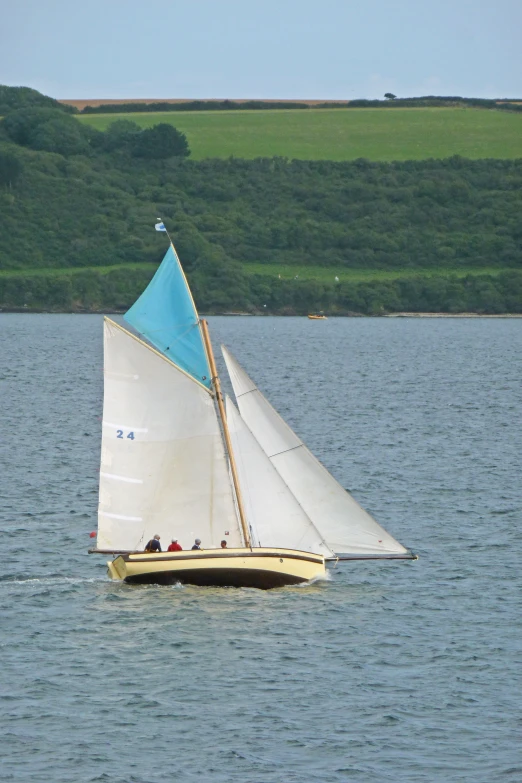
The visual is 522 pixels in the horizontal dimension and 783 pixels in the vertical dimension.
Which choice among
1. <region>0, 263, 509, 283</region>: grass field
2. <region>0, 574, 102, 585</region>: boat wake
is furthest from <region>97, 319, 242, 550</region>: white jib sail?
<region>0, 263, 509, 283</region>: grass field

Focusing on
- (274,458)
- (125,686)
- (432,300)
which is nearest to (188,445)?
(274,458)

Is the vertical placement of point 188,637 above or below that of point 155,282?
below

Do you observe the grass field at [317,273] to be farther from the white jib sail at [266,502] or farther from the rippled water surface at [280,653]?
the white jib sail at [266,502]

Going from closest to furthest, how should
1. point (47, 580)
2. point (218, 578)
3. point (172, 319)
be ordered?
point (218, 578)
point (172, 319)
point (47, 580)

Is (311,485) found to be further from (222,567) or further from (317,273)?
(317,273)

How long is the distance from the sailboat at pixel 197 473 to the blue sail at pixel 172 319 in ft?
0.09

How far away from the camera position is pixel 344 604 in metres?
39.6

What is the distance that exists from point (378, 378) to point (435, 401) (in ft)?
55.9

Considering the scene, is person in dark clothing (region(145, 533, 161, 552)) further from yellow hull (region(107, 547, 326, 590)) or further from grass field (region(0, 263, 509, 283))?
grass field (region(0, 263, 509, 283))

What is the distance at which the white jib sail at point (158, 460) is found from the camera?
1565 inches

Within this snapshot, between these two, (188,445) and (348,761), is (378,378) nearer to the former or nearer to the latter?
(188,445)

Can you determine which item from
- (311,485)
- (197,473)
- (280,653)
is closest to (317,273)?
(311,485)

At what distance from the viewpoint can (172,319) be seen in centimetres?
3962

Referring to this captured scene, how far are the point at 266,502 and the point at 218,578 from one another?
8.32ft
